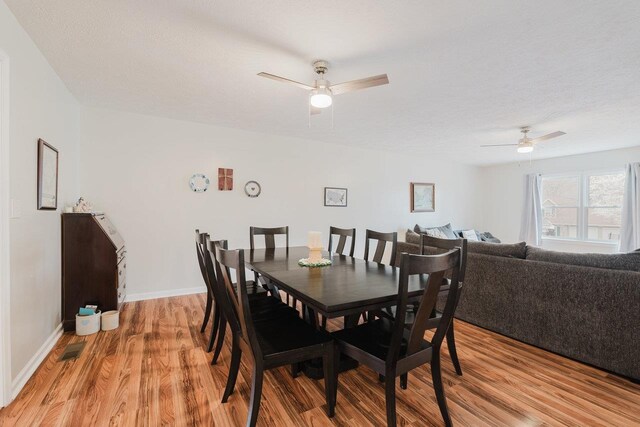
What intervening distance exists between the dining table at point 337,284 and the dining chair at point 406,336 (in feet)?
0.57

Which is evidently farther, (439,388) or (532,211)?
(532,211)

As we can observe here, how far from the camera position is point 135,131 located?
12.0ft

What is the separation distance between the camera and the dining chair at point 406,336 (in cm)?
131

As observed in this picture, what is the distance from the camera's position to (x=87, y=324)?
2.67 metres

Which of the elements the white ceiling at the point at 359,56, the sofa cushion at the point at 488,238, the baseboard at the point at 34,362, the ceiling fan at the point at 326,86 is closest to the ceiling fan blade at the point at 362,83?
the ceiling fan at the point at 326,86

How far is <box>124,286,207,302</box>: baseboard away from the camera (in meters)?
3.64

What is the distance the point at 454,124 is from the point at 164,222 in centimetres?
400

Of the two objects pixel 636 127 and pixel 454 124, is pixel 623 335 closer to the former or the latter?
pixel 454 124

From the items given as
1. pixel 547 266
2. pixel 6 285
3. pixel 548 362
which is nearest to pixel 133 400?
pixel 6 285

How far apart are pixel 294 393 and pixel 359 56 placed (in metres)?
2.39

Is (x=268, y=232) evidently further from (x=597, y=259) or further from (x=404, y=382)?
(x=597, y=259)

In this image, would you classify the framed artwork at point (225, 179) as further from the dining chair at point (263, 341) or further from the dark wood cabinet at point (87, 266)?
the dining chair at point (263, 341)

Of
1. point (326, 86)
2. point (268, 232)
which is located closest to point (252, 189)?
point (268, 232)

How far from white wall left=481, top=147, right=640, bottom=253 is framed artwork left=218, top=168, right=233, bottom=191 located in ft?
20.5
